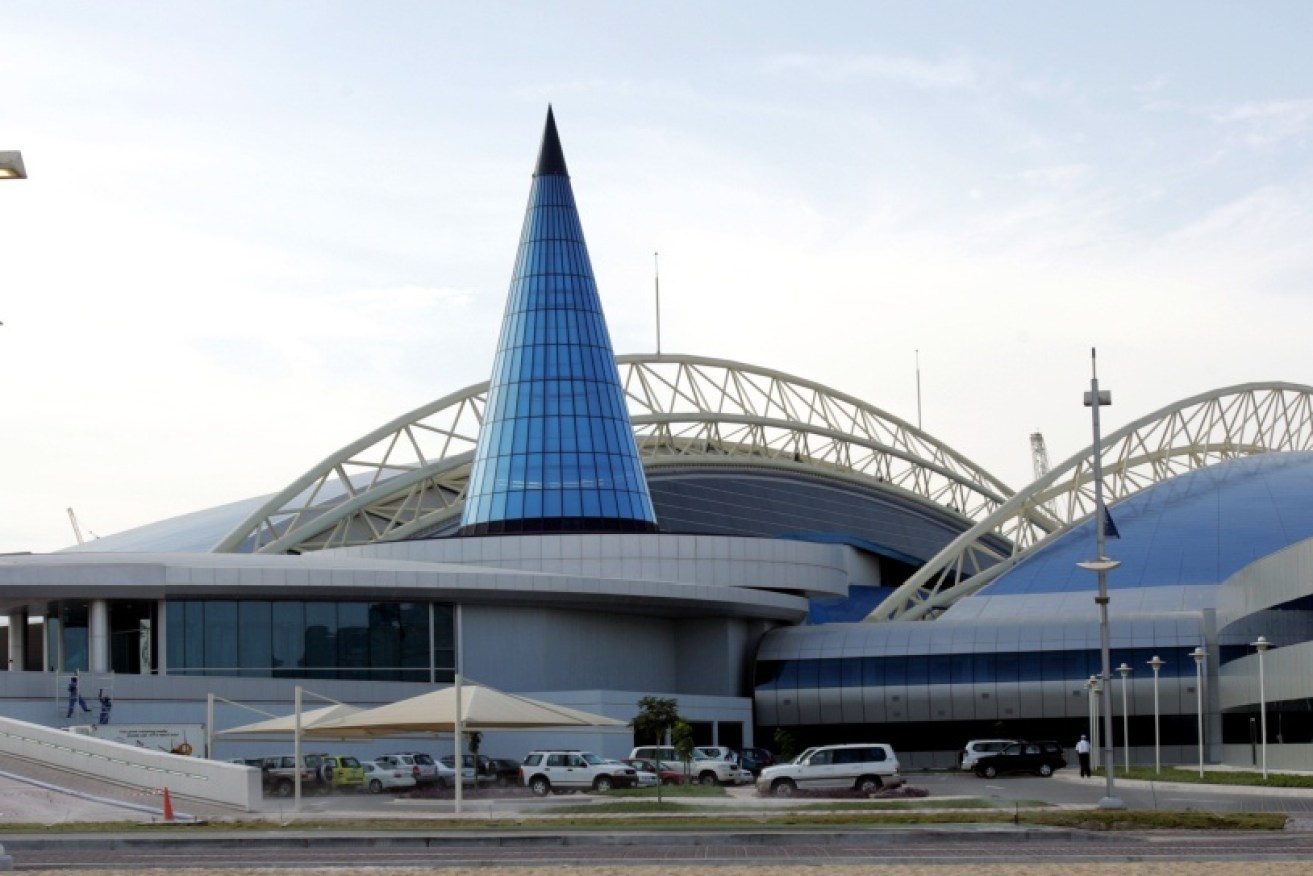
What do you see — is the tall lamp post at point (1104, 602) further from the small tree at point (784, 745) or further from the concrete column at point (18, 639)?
the concrete column at point (18, 639)

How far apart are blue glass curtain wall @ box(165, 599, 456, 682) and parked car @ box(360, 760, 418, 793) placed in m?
12.5

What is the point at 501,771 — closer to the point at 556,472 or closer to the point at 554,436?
the point at 556,472

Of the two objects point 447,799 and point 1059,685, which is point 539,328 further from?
point 447,799

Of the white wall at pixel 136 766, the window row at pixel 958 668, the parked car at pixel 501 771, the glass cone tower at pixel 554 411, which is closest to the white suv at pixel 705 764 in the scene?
the parked car at pixel 501 771

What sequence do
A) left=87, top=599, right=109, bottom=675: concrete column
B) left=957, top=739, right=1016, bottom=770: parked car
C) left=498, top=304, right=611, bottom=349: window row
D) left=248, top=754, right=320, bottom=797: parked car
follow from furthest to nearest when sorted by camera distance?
left=498, top=304, right=611, bottom=349: window row → left=957, top=739, right=1016, bottom=770: parked car → left=87, top=599, right=109, bottom=675: concrete column → left=248, top=754, right=320, bottom=797: parked car

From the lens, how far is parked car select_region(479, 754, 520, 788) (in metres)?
61.7

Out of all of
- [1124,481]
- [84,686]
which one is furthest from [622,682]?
[1124,481]

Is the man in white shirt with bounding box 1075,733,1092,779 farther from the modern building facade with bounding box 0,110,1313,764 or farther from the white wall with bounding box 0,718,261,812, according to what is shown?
the white wall with bounding box 0,718,261,812

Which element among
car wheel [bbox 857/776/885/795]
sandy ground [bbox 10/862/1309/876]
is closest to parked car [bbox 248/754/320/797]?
car wheel [bbox 857/776/885/795]

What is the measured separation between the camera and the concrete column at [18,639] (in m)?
72.9

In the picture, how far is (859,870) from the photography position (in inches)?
1134

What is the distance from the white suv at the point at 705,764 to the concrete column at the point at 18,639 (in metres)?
22.5

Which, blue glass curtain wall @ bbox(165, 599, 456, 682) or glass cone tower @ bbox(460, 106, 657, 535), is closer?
blue glass curtain wall @ bbox(165, 599, 456, 682)

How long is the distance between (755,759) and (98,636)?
2147 cm
